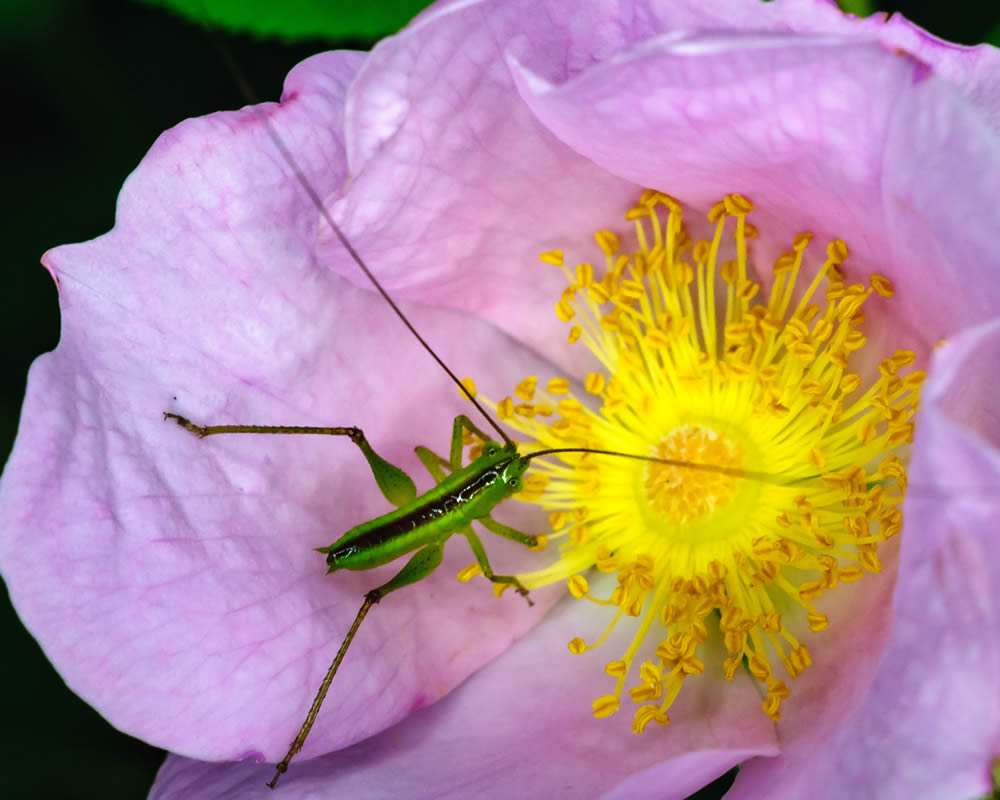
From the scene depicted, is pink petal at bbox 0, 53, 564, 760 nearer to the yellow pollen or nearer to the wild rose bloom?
the wild rose bloom

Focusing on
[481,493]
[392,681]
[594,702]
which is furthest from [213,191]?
[594,702]

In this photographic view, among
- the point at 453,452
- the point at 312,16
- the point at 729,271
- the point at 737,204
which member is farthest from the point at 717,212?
the point at 312,16

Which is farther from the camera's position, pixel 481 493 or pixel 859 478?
pixel 481 493

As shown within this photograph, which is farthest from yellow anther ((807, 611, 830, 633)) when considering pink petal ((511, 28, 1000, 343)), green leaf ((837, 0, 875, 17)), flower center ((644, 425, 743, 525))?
green leaf ((837, 0, 875, 17))

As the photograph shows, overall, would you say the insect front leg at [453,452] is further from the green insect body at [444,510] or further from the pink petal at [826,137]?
the pink petal at [826,137]

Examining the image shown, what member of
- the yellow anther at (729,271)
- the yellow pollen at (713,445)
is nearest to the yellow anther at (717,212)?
the yellow pollen at (713,445)

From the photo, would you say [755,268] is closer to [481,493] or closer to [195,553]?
[481,493]
